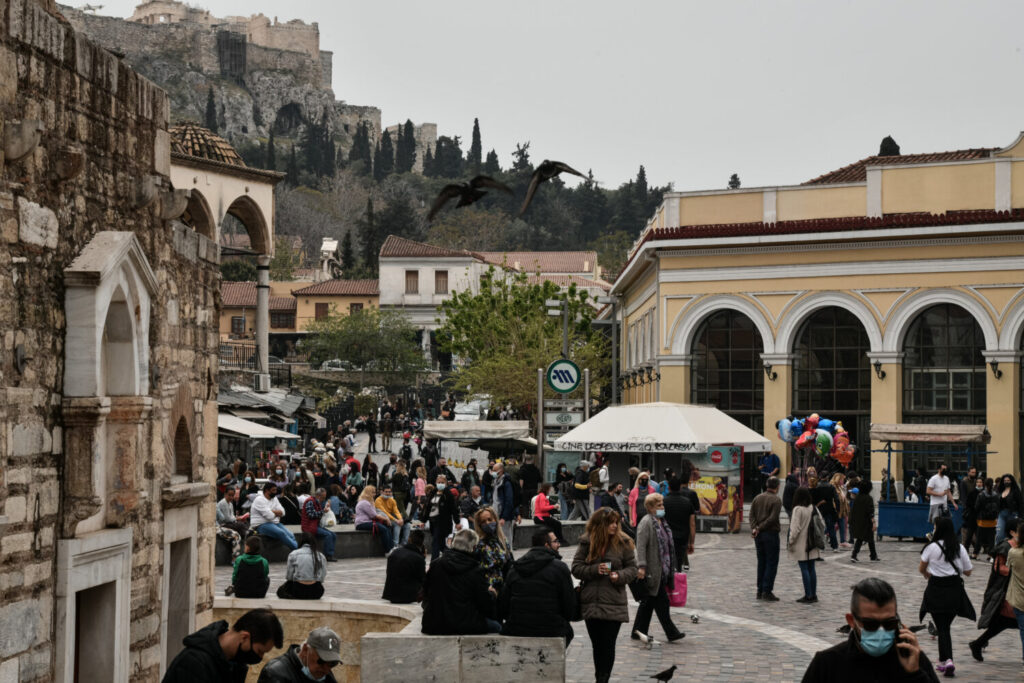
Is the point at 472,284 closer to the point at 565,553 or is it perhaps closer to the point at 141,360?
the point at 565,553

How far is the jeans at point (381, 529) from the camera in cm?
2217

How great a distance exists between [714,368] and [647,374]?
4.69 meters

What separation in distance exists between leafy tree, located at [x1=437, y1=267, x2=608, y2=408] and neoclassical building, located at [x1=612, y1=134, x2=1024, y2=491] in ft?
44.8

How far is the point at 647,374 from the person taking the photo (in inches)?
1594

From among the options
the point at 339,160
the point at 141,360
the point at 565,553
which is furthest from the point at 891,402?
the point at 339,160

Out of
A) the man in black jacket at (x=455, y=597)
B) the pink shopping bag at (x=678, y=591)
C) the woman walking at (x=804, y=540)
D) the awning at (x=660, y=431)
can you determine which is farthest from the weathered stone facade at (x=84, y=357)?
the awning at (x=660, y=431)

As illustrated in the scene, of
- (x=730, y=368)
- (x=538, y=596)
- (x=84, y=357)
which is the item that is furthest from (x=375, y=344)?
(x=84, y=357)

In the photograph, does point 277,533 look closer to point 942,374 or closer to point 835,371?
point 835,371

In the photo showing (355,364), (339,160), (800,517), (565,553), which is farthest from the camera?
(339,160)

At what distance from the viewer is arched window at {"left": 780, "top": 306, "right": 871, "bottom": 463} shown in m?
34.3

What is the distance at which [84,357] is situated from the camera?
8719 mm

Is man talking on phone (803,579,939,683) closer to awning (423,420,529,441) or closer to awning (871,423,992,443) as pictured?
awning (871,423,992,443)

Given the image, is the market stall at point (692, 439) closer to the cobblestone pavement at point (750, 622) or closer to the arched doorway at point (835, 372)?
the cobblestone pavement at point (750, 622)

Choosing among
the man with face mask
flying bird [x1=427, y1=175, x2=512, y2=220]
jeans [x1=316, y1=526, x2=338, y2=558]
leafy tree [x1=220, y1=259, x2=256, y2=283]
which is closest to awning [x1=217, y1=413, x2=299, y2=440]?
jeans [x1=316, y1=526, x2=338, y2=558]
